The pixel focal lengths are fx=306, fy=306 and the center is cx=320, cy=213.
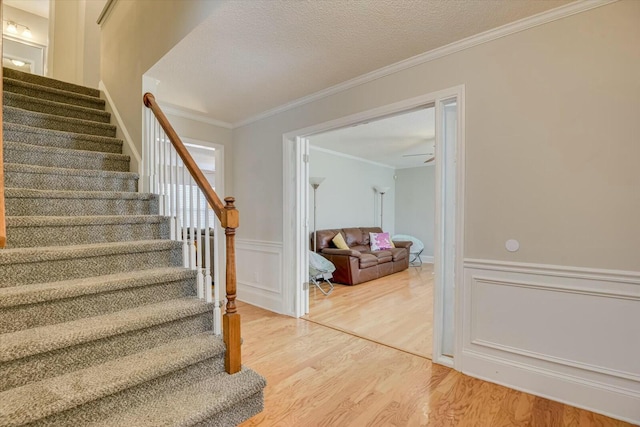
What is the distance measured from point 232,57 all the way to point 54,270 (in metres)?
1.94

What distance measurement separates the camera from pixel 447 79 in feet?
7.68

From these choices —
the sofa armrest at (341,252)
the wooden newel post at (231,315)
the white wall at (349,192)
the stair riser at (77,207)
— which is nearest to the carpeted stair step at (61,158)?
the stair riser at (77,207)

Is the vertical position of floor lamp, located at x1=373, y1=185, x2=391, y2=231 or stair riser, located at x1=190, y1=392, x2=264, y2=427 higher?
floor lamp, located at x1=373, y1=185, x2=391, y2=231

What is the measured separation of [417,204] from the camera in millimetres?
7906

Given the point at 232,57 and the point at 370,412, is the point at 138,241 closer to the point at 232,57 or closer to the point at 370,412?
the point at 232,57

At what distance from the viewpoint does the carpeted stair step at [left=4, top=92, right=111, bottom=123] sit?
8.60 feet

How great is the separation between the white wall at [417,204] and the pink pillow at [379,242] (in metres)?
1.74

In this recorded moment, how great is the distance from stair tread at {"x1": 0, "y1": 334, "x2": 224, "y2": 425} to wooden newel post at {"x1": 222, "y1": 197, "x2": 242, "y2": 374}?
0.07m

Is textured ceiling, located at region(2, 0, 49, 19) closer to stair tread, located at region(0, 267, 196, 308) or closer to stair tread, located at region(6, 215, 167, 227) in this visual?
stair tread, located at region(6, 215, 167, 227)

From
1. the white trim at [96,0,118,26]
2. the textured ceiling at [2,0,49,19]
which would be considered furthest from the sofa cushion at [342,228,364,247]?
the textured ceiling at [2,0,49,19]

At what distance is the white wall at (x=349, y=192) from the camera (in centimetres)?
604

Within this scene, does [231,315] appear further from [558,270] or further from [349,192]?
[349,192]

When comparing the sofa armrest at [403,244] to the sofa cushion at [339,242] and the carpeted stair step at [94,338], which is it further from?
the carpeted stair step at [94,338]

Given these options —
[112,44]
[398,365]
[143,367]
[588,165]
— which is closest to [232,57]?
[112,44]
